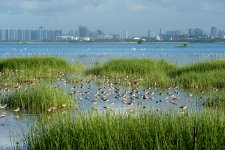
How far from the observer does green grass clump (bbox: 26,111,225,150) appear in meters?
9.48

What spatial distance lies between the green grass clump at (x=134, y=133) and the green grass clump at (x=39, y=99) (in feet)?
19.0

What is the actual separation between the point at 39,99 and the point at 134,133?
7460 mm

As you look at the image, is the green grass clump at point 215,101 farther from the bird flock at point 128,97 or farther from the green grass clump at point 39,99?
the green grass clump at point 39,99

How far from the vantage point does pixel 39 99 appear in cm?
1694

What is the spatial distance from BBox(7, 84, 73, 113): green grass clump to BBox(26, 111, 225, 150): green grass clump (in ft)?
19.0

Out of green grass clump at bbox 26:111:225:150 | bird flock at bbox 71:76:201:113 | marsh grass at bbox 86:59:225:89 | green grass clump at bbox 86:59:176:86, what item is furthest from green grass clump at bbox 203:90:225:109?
green grass clump at bbox 86:59:176:86

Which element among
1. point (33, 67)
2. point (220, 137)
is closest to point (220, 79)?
point (33, 67)

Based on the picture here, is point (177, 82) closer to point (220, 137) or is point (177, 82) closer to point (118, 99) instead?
point (118, 99)

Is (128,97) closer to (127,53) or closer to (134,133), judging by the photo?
(134,133)

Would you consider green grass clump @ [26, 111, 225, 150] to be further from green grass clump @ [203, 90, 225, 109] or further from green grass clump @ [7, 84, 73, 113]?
green grass clump @ [203, 90, 225, 109]

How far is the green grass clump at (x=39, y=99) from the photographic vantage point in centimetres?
1677

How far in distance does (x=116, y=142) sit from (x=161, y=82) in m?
15.1

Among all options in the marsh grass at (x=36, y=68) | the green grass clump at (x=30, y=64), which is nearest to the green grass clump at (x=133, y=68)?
the marsh grass at (x=36, y=68)

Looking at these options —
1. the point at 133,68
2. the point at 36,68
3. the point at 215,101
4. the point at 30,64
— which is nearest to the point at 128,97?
the point at 215,101
